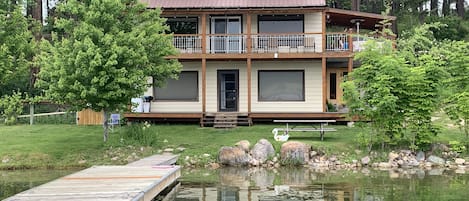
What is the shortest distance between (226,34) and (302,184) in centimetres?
1229

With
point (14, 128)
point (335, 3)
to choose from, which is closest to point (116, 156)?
point (14, 128)

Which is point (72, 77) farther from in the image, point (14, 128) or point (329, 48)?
point (329, 48)

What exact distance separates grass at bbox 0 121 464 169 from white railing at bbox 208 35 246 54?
4.14m

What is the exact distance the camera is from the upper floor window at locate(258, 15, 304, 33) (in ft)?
85.8

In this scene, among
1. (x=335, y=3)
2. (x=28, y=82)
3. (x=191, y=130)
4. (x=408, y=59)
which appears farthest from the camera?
(x=335, y=3)

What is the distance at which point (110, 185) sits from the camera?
11391 millimetres

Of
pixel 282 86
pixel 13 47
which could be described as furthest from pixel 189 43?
pixel 13 47

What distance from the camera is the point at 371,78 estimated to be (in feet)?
62.2

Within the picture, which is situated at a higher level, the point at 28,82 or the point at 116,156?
the point at 28,82

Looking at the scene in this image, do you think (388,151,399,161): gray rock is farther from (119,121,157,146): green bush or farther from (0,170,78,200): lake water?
(0,170,78,200): lake water

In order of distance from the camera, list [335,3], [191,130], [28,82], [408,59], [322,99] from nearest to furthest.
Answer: [408,59] < [191,130] < [322,99] < [28,82] < [335,3]

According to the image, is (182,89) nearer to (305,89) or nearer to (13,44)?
(305,89)

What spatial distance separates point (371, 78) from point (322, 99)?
21.6ft

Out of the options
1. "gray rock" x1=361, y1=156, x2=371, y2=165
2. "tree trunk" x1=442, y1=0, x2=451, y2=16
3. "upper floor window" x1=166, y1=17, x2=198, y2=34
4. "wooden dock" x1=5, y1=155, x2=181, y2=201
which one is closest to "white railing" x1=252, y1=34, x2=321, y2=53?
"upper floor window" x1=166, y1=17, x2=198, y2=34
